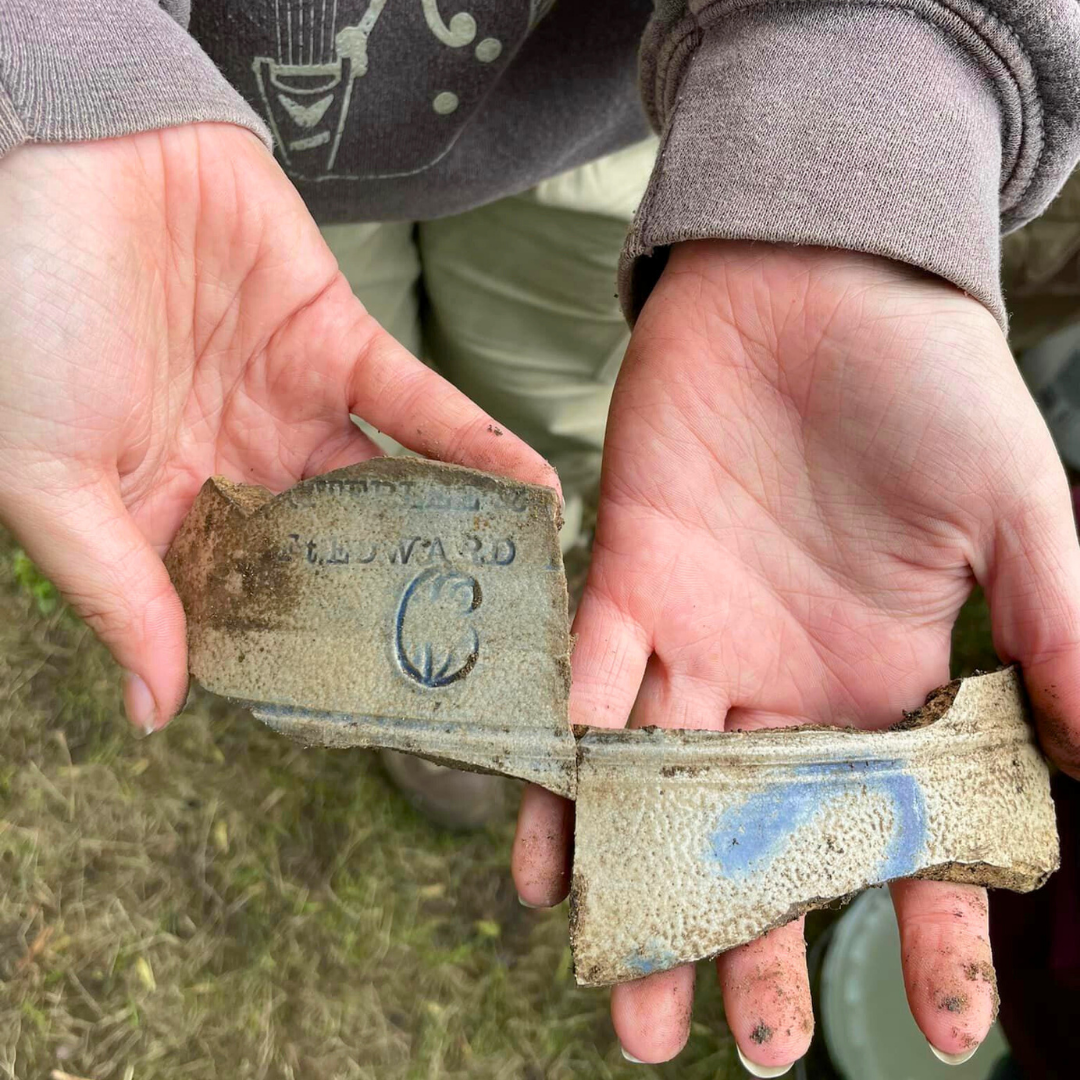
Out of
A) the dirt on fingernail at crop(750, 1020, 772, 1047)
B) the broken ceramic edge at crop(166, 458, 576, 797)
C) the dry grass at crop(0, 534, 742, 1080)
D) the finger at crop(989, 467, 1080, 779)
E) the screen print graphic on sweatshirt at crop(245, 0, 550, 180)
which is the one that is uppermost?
the screen print graphic on sweatshirt at crop(245, 0, 550, 180)

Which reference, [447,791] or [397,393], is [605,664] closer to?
[397,393]

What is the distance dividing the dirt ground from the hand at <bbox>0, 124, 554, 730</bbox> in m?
0.81

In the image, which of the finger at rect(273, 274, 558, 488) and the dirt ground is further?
the dirt ground

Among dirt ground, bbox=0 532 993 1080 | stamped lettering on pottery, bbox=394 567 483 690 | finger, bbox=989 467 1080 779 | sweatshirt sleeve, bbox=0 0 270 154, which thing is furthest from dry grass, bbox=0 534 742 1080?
sweatshirt sleeve, bbox=0 0 270 154

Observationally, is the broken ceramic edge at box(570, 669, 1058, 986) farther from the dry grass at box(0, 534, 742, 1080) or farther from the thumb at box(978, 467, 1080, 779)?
the dry grass at box(0, 534, 742, 1080)

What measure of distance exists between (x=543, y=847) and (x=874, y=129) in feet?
3.06

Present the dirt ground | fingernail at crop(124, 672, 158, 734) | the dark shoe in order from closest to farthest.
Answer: fingernail at crop(124, 672, 158, 734) < the dirt ground < the dark shoe

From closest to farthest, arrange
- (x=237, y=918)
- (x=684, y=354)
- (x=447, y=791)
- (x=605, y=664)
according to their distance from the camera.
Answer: (x=605, y=664), (x=684, y=354), (x=237, y=918), (x=447, y=791)

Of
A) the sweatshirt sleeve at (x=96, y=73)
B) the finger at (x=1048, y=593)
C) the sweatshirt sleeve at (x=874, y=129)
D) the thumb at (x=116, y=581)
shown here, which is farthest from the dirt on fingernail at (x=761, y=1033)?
the sweatshirt sleeve at (x=96, y=73)

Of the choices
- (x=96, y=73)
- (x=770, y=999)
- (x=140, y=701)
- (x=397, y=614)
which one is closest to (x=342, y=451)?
(x=397, y=614)

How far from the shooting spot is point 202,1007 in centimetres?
175

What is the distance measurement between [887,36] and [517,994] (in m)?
1.71

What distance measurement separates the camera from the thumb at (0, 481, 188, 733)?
1.06 metres

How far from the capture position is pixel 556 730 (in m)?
1.11
